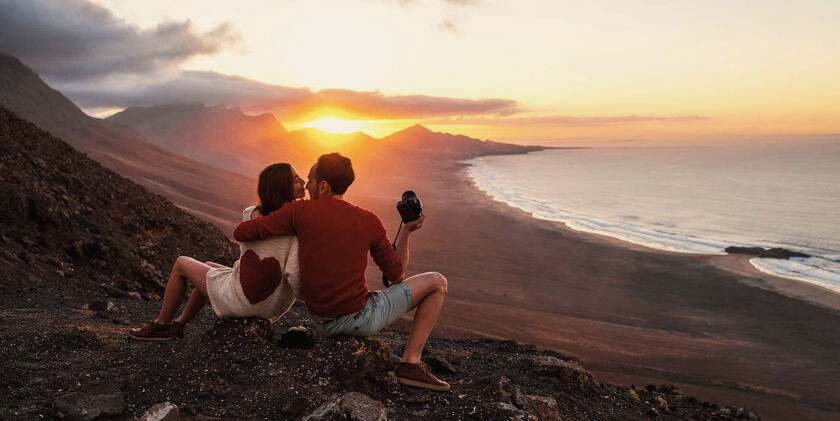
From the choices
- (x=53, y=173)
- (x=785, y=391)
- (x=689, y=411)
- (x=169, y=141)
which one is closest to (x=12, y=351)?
(x=689, y=411)

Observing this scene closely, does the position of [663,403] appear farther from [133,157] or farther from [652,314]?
[133,157]

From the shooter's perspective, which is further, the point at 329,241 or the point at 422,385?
the point at 422,385

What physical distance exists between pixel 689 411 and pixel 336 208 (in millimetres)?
4670

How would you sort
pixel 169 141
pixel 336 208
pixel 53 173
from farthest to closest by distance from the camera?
pixel 169 141, pixel 53 173, pixel 336 208

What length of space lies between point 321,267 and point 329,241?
185 mm

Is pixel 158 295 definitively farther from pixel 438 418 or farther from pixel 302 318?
pixel 438 418

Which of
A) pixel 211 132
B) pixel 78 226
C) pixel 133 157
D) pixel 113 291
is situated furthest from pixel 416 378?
pixel 211 132

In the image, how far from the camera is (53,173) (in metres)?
9.92

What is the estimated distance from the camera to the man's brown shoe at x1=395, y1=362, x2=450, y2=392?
12.3 feet

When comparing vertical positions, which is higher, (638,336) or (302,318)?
(302,318)

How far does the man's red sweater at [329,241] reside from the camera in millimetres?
3379

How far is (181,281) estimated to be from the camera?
13.5 feet

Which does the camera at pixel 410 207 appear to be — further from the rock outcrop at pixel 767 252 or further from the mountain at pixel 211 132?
the mountain at pixel 211 132

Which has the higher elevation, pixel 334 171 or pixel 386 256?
pixel 334 171
